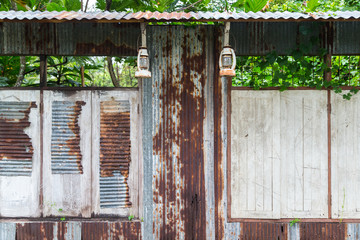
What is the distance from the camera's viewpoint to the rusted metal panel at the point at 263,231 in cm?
389

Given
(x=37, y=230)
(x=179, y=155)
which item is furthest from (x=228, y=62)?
(x=37, y=230)

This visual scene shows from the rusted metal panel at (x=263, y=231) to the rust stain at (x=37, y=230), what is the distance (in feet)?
9.01

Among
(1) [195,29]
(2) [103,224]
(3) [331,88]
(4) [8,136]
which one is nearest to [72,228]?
(2) [103,224]

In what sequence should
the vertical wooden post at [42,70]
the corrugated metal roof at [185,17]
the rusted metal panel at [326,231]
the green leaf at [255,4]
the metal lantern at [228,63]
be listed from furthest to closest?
the green leaf at [255,4]
the vertical wooden post at [42,70]
the rusted metal panel at [326,231]
the metal lantern at [228,63]
the corrugated metal roof at [185,17]

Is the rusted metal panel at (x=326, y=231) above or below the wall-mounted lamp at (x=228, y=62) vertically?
below

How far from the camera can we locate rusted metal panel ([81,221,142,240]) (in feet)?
12.8

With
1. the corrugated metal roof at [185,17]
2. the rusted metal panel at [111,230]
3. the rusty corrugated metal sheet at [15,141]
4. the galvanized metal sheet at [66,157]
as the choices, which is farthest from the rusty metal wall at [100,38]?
the rusted metal panel at [111,230]

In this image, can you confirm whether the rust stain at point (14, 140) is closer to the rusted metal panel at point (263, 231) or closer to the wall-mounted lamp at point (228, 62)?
the wall-mounted lamp at point (228, 62)

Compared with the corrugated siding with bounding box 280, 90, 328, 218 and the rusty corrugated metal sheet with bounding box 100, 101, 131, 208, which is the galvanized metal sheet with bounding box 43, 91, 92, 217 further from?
the corrugated siding with bounding box 280, 90, 328, 218

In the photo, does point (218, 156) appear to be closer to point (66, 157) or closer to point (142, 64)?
point (142, 64)

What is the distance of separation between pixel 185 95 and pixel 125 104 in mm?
894

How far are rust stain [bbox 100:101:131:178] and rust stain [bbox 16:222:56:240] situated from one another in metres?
1.06

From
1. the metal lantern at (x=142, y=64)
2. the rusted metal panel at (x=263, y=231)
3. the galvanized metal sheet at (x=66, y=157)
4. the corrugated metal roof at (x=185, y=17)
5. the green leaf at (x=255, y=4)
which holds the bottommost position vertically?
the rusted metal panel at (x=263, y=231)

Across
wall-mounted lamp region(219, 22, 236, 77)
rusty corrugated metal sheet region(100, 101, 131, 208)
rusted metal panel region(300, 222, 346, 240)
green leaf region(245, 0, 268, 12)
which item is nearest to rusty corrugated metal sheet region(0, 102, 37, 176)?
rusty corrugated metal sheet region(100, 101, 131, 208)
